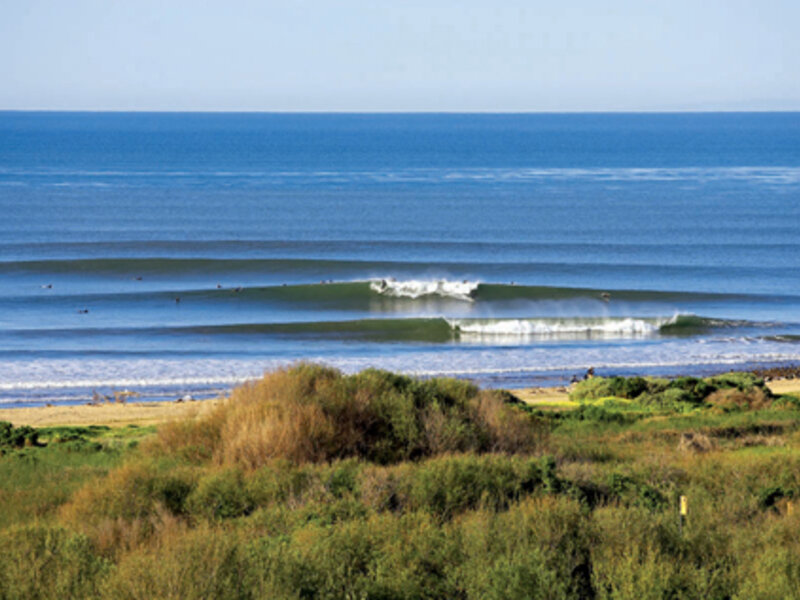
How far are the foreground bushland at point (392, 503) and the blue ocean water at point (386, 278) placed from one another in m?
12.1

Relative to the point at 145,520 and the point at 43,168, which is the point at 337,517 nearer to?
the point at 145,520

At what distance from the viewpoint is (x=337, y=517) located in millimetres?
10445

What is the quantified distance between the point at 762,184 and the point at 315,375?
258ft

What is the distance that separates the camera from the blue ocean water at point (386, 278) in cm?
3155

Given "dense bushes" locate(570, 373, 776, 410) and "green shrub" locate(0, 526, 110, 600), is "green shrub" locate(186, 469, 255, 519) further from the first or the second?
"dense bushes" locate(570, 373, 776, 410)

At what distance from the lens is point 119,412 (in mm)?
23859

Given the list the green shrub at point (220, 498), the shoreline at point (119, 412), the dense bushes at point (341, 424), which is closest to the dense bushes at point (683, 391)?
the shoreline at point (119, 412)

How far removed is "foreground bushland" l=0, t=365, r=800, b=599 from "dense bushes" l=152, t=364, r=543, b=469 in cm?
3

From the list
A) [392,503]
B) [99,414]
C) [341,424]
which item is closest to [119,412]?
[99,414]

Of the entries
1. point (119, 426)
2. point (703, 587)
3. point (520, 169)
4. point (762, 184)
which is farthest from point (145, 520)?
point (520, 169)

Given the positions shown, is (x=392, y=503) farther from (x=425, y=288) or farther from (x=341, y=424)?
(x=425, y=288)

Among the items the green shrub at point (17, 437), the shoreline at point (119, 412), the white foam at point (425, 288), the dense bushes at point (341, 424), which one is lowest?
the shoreline at point (119, 412)

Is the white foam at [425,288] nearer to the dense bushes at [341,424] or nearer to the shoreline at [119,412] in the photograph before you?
the shoreline at [119,412]

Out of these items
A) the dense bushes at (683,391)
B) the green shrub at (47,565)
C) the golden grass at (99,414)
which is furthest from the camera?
the dense bushes at (683,391)
